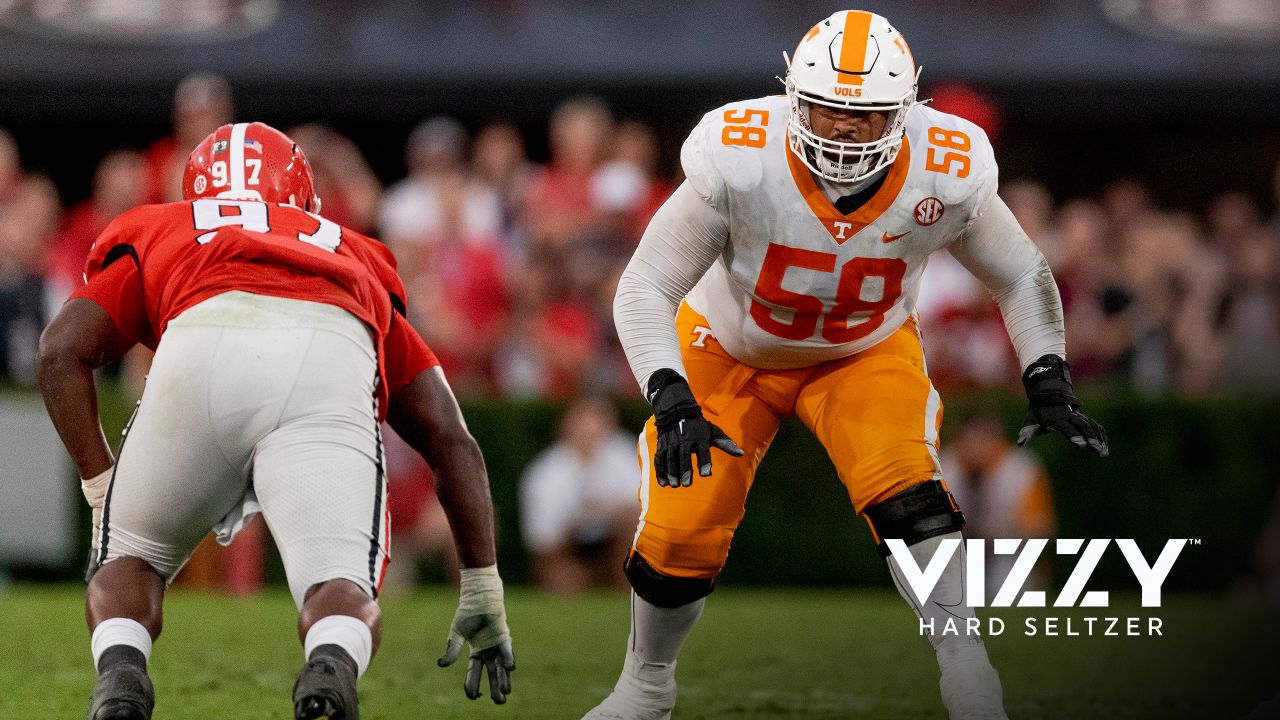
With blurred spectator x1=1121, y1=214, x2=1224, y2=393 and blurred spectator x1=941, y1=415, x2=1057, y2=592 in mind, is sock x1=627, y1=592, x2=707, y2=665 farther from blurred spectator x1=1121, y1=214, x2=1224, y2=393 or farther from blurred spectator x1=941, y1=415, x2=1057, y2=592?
blurred spectator x1=1121, y1=214, x2=1224, y2=393

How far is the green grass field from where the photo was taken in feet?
A: 19.2

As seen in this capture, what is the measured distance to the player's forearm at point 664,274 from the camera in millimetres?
4816

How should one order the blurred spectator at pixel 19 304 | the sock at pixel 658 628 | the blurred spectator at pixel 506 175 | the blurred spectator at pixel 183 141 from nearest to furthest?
the sock at pixel 658 628 → the blurred spectator at pixel 183 141 → the blurred spectator at pixel 19 304 → the blurred spectator at pixel 506 175

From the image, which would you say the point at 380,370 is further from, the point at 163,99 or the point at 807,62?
the point at 163,99

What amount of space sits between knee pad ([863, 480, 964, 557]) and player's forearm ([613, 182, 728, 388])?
70 centimetres

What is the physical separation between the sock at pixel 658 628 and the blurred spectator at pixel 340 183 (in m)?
5.00

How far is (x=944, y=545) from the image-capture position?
15.5 ft

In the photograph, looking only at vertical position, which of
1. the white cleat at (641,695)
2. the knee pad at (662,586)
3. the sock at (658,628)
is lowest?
the white cleat at (641,695)

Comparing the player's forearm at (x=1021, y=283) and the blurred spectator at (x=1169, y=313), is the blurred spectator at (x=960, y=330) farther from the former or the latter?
the player's forearm at (x=1021, y=283)

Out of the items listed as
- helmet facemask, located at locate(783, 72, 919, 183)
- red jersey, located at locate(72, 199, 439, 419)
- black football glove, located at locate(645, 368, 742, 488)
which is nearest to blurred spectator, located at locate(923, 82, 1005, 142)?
helmet facemask, located at locate(783, 72, 919, 183)

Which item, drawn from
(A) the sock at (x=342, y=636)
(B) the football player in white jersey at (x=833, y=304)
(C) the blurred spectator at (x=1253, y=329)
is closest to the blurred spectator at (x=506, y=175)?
(C) the blurred spectator at (x=1253, y=329)

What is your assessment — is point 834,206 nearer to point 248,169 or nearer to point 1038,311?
point 1038,311

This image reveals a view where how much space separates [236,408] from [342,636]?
0.59 metres

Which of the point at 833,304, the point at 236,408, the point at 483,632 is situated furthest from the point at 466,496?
the point at 833,304
